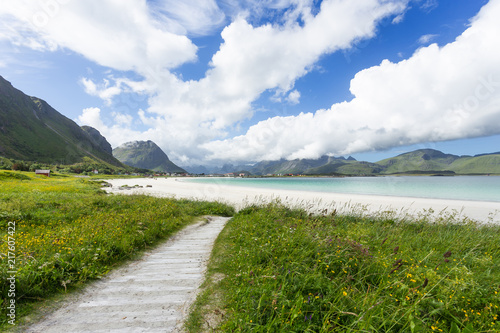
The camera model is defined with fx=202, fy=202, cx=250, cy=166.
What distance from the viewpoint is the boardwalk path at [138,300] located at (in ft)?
13.4

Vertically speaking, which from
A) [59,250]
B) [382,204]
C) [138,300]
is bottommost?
[382,204]

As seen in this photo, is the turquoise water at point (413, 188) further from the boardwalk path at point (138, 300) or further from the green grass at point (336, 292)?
the boardwalk path at point (138, 300)

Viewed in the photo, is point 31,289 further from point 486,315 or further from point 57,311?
point 486,315

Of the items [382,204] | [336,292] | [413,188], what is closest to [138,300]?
[336,292]

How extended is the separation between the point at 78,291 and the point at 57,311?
733mm

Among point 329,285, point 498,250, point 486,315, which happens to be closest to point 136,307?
point 329,285

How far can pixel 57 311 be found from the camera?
4504 millimetres

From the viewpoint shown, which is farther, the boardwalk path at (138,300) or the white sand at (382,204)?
the white sand at (382,204)

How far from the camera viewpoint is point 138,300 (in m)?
4.89

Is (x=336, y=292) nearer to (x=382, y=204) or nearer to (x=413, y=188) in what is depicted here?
(x=382, y=204)

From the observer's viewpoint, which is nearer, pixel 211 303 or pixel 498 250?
pixel 211 303

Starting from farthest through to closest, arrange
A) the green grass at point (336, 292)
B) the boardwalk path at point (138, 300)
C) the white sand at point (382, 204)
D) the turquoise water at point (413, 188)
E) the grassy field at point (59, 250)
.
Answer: the turquoise water at point (413, 188), the white sand at point (382, 204), the grassy field at point (59, 250), the boardwalk path at point (138, 300), the green grass at point (336, 292)

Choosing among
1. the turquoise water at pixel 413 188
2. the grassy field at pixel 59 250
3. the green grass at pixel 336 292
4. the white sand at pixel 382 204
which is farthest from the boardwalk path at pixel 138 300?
the turquoise water at pixel 413 188

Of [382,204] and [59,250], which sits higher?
[59,250]
